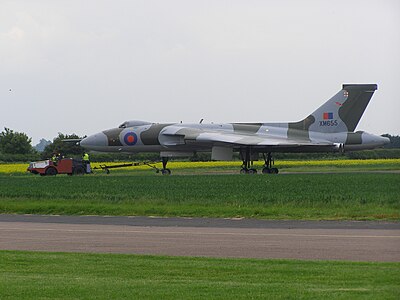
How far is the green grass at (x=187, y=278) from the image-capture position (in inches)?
476

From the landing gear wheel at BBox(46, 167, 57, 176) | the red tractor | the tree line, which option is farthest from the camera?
the tree line

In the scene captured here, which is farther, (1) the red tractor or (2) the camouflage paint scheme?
(1) the red tractor

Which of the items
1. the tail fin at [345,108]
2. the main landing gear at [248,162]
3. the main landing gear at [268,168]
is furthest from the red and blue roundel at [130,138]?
the tail fin at [345,108]

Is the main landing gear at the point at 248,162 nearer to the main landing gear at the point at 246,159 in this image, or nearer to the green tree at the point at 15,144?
the main landing gear at the point at 246,159

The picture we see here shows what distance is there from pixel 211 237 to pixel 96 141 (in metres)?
45.3

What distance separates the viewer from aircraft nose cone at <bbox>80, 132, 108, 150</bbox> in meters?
65.6

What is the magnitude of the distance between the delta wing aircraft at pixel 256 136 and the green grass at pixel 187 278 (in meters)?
44.3

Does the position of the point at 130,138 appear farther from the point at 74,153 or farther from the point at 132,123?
the point at 74,153

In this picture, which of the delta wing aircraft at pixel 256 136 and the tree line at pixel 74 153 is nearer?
the delta wing aircraft at pixel 256 136

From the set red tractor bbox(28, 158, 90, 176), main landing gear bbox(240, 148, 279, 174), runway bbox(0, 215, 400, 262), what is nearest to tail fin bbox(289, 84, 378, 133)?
main landing gear bbox(240, 148, 279, 174)

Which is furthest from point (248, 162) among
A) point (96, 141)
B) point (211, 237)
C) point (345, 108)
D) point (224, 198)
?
point (211, 237)

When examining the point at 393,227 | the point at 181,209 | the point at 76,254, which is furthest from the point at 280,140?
the point at 76,254

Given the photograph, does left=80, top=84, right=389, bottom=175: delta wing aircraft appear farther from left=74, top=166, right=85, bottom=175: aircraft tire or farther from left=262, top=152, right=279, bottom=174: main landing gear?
left=74, top=166, right=85, bottom=175: aircraft tire

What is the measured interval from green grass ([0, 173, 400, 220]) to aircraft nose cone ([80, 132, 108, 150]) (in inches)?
758
